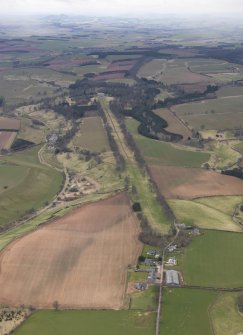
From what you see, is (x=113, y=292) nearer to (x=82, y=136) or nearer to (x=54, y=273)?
(x=54, y=273)

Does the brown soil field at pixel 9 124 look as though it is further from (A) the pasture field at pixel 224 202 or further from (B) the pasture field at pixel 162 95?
(A) the pasture field at pixel 224 202

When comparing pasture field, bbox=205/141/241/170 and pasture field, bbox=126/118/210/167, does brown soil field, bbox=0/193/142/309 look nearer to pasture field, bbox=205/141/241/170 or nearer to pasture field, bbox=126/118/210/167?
pasture field, bbox=126/118/210/167

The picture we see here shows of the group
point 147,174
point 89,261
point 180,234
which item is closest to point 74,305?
point 89,261

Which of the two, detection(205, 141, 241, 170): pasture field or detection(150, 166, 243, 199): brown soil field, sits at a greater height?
detection(150, 166, 243, 199): brown soil field

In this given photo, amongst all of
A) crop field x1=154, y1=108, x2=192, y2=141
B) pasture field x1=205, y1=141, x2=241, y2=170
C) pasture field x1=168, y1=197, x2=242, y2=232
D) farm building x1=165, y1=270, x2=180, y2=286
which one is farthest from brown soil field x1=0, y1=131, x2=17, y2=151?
farm building x1=165, y1=270, x2=180, y2=286

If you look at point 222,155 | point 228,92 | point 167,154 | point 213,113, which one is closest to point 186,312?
point 167,154
